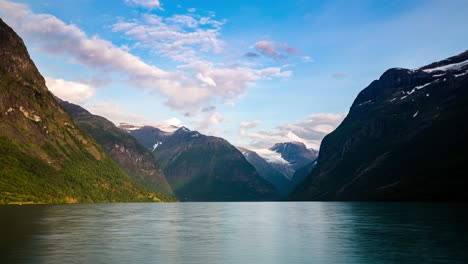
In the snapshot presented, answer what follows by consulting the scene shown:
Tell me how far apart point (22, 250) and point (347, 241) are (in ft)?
180

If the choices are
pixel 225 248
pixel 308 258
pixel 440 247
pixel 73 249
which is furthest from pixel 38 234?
pixel 440 247

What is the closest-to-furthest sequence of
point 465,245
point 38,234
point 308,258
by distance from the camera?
point 308,258 → point 465,245 → point 38,234

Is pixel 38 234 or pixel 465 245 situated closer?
pixel 465 245

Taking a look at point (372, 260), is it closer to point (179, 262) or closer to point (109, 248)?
point (179, 262)

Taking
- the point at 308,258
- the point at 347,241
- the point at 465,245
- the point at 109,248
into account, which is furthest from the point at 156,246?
the point at 465,245

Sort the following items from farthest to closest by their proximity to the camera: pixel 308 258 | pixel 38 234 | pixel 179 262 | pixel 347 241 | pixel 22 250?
pixel 38 234, pixel 347 241, pixel 22 250, pixel 308 258, pixel 179 262

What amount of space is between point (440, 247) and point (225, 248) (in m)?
A: 33.8

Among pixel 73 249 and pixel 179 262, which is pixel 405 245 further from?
pixel 73 249

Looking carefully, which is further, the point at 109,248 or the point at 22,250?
the point at 109,248

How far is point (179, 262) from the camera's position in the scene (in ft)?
197

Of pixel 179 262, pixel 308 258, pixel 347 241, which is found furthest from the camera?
pixel 347 241

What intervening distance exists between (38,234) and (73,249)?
26649 millimetres

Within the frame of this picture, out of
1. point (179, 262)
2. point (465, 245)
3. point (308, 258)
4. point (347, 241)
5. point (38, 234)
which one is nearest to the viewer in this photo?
→ point (179, 262)

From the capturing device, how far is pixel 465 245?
2869 inches
